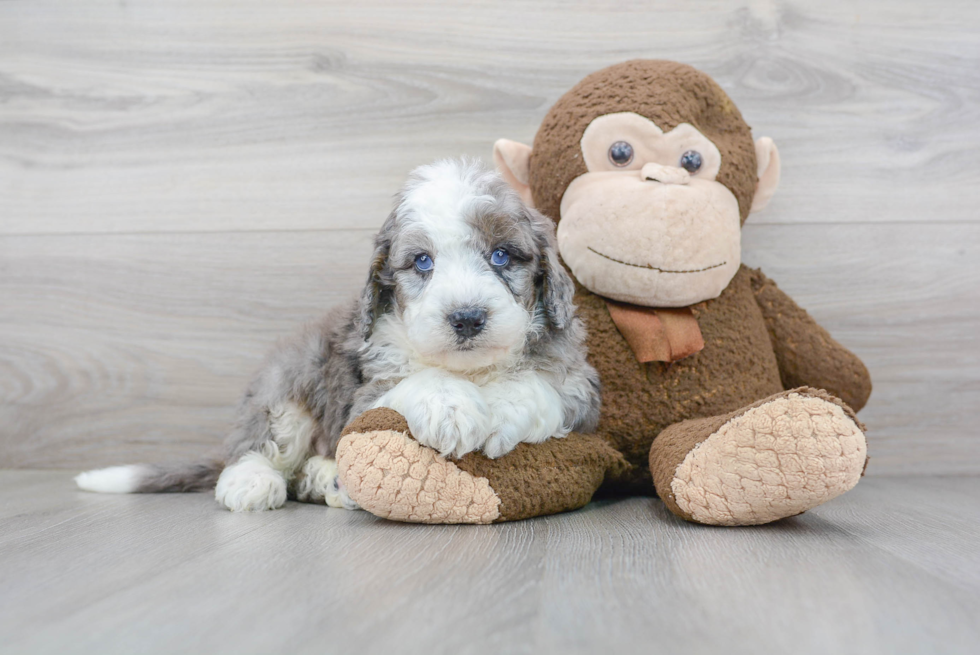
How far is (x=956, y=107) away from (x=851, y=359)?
3.49ft

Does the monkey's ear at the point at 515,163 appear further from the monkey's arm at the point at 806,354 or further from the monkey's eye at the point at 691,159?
the monkey's arm at the point at 806,354

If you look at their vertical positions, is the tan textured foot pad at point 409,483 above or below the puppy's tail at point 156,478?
above

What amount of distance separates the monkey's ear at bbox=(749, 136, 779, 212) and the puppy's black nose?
41.0 inches

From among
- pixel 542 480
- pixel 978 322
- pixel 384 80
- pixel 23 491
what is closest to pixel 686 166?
pixel 542 480

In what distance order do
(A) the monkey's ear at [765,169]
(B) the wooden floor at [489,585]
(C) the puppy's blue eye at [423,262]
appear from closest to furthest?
(B) the wooden floor at [489,585], (C) the puppy's blue eye at [423,262], (A) the monkey's ear at [765,169]

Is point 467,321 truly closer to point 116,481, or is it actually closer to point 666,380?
point 666,380

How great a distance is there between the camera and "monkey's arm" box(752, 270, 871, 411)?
2.07 metres

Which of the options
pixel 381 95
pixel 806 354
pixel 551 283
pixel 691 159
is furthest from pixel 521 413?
pixel 381 95

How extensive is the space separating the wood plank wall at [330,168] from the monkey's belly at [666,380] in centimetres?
65

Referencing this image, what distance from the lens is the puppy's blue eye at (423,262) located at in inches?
65.2

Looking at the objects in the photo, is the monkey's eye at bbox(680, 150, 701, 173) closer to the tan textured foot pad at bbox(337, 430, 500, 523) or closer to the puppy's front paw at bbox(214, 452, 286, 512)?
the tan textured foot pad at bbox(337, 430, 500, 523)

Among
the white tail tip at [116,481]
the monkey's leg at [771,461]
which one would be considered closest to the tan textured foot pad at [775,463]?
the monkey's leg at [771,461]

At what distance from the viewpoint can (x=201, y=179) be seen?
2.54 metres

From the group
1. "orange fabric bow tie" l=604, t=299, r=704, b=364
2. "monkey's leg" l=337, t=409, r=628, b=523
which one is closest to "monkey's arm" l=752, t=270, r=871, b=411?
"orange fabric bow tie" l=604, t=299, r=704, b=364
